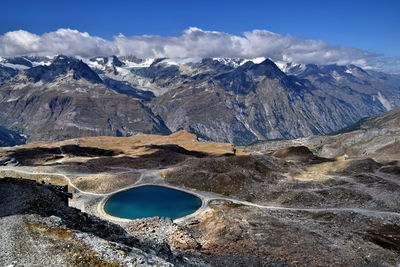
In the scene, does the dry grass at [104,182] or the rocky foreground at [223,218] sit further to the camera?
the dry grass at [104,182]

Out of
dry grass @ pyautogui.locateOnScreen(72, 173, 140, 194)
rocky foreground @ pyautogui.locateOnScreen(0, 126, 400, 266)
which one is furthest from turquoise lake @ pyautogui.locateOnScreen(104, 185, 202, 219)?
dry grass @ pyautogui.locateOnScreen(72, 173, 140, 194)

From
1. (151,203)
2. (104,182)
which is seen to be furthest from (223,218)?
(104,182)

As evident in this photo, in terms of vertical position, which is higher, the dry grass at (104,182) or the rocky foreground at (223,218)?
the rocky foreground at (223,218)

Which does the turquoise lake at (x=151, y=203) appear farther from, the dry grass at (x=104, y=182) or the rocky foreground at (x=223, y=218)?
the dry grass at (x=104, y=182)

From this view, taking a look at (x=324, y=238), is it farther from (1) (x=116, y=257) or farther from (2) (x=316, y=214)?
(1) (x=116, y=257)

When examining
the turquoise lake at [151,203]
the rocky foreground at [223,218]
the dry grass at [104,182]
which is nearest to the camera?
the rocky foreground at [223,218]

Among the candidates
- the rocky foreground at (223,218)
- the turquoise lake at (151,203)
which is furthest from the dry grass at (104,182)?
the turquoise lake at (151,203)

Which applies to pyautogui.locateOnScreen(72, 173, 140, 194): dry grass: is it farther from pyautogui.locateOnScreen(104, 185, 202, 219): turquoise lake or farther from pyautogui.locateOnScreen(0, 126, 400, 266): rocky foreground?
pyautogui.locateOnScreen(104, 185, 202, 219): turquoise lake

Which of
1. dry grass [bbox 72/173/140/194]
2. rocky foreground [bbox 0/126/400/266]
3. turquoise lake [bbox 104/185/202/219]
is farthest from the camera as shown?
dry grass [bbox 72/173/140/194]
